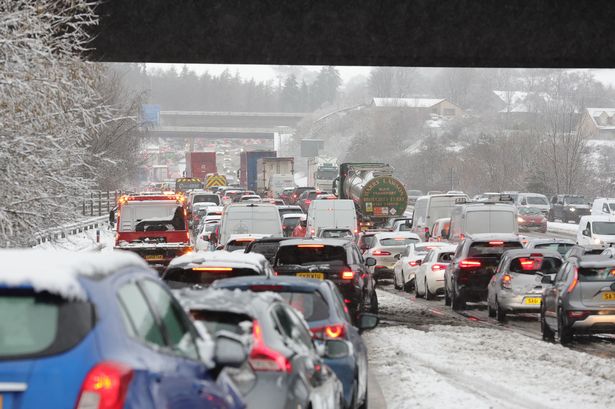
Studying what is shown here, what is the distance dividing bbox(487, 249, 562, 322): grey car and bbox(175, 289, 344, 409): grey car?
15.8 meters

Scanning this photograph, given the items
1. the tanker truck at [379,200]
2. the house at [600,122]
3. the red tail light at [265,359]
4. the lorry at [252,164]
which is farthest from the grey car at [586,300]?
the house at [600,122]

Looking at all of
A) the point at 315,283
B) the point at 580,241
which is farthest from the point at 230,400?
the point at 580,241

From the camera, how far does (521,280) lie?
2430cm

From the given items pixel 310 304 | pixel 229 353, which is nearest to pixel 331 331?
pixel 310 304

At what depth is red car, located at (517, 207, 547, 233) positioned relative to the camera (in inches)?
2677

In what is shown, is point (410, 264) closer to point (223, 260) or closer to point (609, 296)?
point (609, 296)

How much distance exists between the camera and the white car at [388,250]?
126 feet

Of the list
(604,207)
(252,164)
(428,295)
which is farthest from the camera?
(252,164)

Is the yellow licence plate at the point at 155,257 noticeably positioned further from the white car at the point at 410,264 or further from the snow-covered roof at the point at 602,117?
the snow-covered roof at the point at 602,117

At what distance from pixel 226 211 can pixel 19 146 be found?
13.9m

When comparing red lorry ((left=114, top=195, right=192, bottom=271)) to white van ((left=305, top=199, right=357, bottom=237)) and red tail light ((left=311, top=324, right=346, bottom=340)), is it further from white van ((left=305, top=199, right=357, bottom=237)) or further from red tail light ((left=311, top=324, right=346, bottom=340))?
red tail light ((left=311, top=324, right=346, bottom=340))

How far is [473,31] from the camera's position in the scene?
2470cm

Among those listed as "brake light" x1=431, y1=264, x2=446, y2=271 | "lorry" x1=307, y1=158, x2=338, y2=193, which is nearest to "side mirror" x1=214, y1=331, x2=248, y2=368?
"brake light" x1=431, y1=264, x2=446, y2=271

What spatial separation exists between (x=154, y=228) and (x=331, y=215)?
51.5 ft
